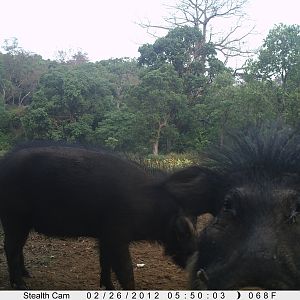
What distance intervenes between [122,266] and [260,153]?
1234mm

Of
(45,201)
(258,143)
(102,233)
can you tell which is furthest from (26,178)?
(258,143)

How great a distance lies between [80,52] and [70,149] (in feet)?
6.85

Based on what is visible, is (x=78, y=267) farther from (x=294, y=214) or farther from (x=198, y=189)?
(x=294, y=214)

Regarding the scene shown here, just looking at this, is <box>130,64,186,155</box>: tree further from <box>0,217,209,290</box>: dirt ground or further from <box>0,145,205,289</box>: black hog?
<box>0,145,205,289</box>: black hog

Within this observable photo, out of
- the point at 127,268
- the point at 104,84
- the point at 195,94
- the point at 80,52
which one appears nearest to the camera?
the point at 127,268

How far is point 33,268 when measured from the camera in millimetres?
3398

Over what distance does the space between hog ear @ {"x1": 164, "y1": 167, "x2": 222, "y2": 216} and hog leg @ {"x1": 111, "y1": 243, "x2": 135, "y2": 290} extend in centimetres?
75

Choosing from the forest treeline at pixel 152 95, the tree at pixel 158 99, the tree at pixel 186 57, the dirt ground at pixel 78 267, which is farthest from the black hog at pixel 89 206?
the tree at pixel 186 57

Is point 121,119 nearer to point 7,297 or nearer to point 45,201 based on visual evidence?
point 45,201

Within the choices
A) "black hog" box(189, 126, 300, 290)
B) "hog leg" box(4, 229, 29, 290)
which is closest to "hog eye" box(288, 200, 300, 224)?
"black hog" box(189, 126, 300, 290)

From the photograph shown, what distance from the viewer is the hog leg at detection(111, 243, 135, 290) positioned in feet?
8.75

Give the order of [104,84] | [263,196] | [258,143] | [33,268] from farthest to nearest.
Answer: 1. [104,84]
2. [33,268]
3. [258,143]
4. [263,196]

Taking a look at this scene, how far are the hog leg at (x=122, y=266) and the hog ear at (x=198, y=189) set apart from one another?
2.47 feet

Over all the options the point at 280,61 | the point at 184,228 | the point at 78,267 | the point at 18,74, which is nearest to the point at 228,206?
the point at 184,228
